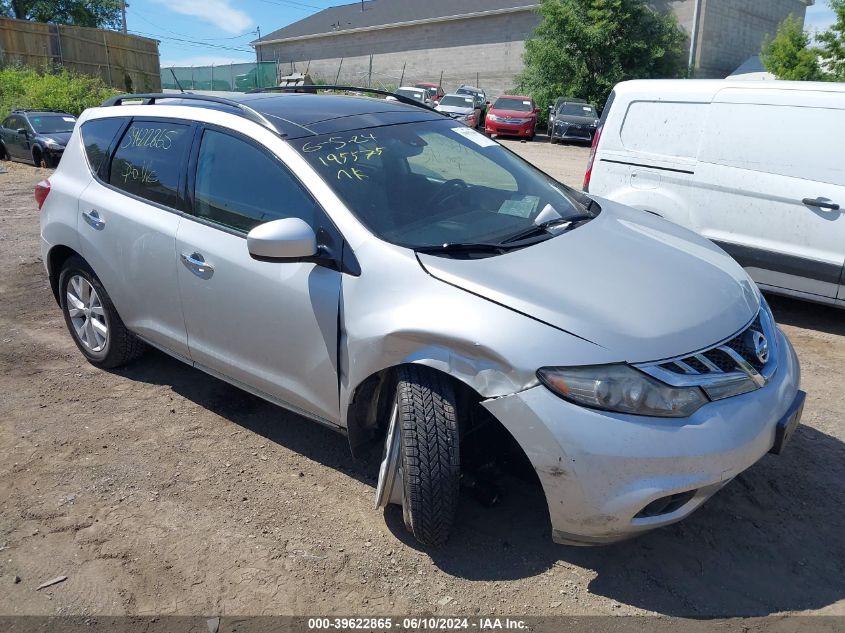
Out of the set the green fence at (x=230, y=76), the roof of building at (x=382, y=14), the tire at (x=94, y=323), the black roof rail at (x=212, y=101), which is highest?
the roof of building at (x=382, y=14)

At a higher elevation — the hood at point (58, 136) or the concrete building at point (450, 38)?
the concrete building at point (450, 38)

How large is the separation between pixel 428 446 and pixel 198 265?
1549 millimetres

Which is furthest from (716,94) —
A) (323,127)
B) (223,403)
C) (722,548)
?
(223,403)

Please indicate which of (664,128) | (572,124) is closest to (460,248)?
(664,128)

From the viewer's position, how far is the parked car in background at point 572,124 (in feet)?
76.9

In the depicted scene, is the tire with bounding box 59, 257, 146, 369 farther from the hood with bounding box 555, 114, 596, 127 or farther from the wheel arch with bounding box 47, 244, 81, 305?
the hood with bounding box 555, 114, 596, 127

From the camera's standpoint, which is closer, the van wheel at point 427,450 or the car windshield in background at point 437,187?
the van wheel at point 427,450

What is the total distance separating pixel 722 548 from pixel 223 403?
2785mm

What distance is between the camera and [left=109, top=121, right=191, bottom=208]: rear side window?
3.68 m

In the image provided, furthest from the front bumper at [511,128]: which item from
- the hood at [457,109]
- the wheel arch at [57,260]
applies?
the wheel arch at [57,260]

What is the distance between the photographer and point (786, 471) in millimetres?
3354

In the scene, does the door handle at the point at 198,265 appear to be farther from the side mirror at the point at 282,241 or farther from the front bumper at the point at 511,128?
the front bumper at the point at 511,128

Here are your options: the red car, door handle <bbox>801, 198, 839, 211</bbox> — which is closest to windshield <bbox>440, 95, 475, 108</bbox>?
the red car

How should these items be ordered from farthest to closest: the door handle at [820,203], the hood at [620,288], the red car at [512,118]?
the red car at [512,118]
the door handle at [820,203]
the hood at [620,288]
